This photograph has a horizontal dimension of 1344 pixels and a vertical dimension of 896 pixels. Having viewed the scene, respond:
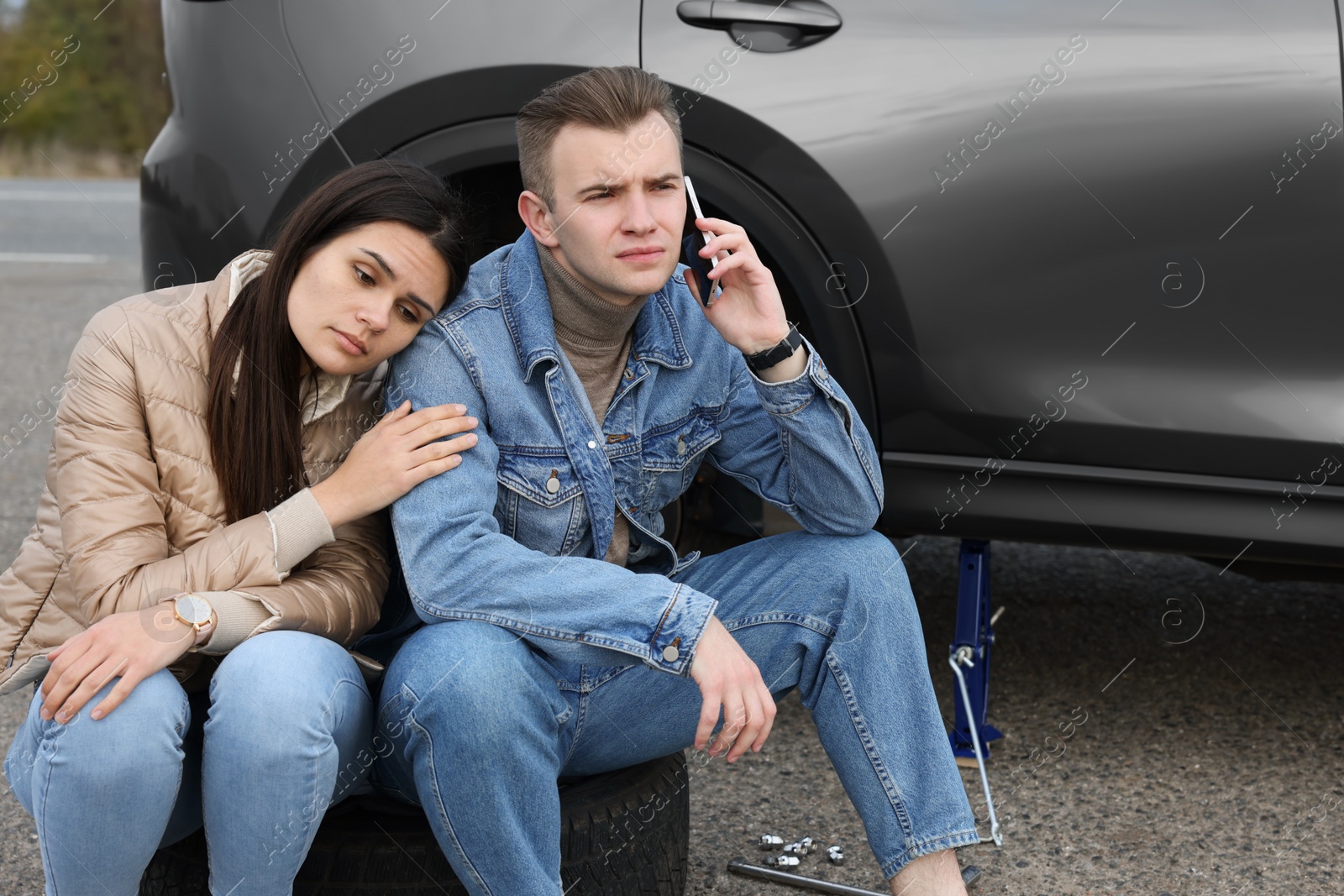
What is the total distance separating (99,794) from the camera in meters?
Result: 1.53

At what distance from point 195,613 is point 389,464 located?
1.03 feet

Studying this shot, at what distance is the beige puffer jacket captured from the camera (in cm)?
170

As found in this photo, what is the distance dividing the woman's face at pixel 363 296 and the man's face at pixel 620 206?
0.22 meters

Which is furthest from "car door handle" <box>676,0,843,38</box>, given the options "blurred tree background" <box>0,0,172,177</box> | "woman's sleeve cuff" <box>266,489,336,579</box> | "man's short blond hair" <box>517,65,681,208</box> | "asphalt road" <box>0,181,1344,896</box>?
"blurred tree background" <box>0,0,172,177</box>

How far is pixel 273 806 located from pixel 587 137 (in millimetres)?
1018

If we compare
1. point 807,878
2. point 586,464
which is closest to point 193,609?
point 586,464

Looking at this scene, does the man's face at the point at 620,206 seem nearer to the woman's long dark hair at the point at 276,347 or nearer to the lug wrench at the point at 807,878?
the woman's long dark hair at the point at 276,347

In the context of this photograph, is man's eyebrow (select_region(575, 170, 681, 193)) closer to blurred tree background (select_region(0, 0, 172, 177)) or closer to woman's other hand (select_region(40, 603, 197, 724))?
woman's other hand (select_region(40, 603, 197, 724))

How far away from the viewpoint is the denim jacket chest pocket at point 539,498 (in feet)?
6.35

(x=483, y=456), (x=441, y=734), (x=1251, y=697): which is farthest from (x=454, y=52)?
(x=1251, y=697)

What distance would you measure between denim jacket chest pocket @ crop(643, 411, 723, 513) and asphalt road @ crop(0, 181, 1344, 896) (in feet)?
2.08

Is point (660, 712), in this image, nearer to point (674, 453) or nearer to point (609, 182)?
point (674, 453)

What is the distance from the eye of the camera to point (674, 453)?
2070 mm

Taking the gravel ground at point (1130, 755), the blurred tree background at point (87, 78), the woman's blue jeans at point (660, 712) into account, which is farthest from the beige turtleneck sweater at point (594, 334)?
the blurred tree background at point (87, 78)
